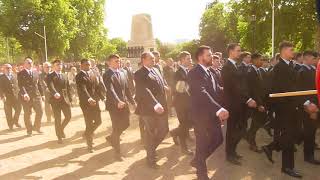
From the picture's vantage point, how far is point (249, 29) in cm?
3719

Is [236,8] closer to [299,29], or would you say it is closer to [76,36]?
[299,29]

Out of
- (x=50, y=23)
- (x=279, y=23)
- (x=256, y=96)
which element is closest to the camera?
(x=256, y=96)

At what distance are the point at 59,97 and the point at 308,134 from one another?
588 centimetres

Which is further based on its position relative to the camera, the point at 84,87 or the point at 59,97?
the point at 59,97

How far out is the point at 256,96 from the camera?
27.4 ft

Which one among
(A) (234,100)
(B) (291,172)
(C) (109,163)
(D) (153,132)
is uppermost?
(A) (234,100)

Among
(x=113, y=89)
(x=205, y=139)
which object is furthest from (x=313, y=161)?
(x=113, y=89)

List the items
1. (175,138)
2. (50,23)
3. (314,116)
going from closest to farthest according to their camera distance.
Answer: (314,116), (175,138), (50,23)

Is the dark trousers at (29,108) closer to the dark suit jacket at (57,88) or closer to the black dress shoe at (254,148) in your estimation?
the dark suit jacket at (57,88)

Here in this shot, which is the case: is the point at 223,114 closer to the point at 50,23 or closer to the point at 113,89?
the point at 113,89

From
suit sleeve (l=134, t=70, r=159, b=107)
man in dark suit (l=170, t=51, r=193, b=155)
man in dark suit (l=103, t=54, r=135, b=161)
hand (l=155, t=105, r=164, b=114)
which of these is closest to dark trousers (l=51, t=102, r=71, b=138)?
man in dark suit (l=103, t=54, r=135, b=161)

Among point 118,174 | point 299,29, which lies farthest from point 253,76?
point 299,29

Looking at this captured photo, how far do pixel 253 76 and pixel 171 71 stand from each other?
269 inches

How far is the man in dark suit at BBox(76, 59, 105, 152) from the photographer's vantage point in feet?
30.4
